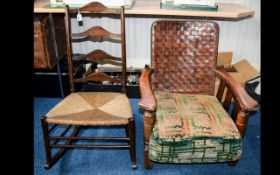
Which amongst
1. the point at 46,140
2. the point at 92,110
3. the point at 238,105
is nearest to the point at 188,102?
the point at 238,105

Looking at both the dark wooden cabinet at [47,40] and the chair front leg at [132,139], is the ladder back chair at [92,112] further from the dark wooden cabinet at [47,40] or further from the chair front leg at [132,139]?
the dark wooden cabinet at [47,40]

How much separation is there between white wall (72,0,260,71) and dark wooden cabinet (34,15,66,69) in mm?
236

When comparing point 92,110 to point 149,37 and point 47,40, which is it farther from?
point 149,37

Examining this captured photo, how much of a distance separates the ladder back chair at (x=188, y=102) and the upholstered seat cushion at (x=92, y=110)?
19 centimetres

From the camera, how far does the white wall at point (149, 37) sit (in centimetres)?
232

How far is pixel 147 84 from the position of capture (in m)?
1.49

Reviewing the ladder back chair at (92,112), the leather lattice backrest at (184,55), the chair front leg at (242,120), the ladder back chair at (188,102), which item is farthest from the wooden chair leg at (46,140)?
the chair front leg at (242,120)

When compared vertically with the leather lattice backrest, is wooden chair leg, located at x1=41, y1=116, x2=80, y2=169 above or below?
below

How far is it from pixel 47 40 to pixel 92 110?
0.90 m

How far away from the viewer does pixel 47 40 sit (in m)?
2.05

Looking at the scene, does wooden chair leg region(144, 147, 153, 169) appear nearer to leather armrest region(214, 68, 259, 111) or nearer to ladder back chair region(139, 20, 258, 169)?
ladder back chair region(139, 20, 258, 169)

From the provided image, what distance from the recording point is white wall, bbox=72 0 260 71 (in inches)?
91.3

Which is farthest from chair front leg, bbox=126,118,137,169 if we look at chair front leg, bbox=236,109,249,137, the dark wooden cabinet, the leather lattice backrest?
the dark wooden cabinet

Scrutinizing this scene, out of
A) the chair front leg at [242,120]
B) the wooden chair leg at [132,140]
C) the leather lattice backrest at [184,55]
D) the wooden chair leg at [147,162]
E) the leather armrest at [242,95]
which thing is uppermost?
the leather lattice backrest at [184,55]
